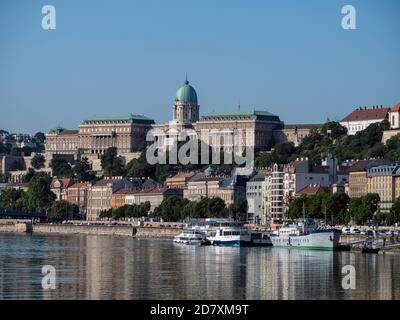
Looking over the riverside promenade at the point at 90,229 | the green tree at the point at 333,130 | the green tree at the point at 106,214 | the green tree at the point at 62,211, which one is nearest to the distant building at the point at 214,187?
the green tree at the point at 106,214

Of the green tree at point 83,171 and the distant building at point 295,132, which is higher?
the distant building at point 295,132

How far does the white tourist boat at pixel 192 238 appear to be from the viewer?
257 feet

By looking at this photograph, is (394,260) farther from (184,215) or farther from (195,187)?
(195,187)

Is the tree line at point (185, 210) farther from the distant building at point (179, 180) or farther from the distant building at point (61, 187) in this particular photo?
the distant building at point (61, 187)

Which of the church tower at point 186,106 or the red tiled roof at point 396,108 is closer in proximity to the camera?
the red tiled roof at point 396,108

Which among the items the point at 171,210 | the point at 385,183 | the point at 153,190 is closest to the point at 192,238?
the point at 385,183

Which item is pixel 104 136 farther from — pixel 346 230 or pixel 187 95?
pixel 346 230

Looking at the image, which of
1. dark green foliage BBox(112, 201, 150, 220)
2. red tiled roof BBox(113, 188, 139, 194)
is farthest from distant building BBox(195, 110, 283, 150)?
dark green foliage BBox(112, 201, 150, 220)

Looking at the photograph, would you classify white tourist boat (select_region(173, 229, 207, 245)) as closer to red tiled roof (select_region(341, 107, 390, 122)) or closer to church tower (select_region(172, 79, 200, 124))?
red tiled roof (select_region(341, 107, 390, 122))

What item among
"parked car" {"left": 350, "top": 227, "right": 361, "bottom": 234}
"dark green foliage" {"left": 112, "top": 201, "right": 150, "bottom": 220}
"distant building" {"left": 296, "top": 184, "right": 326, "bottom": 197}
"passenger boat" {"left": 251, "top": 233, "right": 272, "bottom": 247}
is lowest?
"passenger boat" {"left": 251, "top": 233, "right": 272, "bottom": 247}

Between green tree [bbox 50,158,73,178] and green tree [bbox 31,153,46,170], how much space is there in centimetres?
621

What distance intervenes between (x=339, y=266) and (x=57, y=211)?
7479 cm

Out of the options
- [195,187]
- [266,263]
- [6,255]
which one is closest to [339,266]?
[266,263]

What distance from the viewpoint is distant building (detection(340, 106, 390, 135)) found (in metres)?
134
